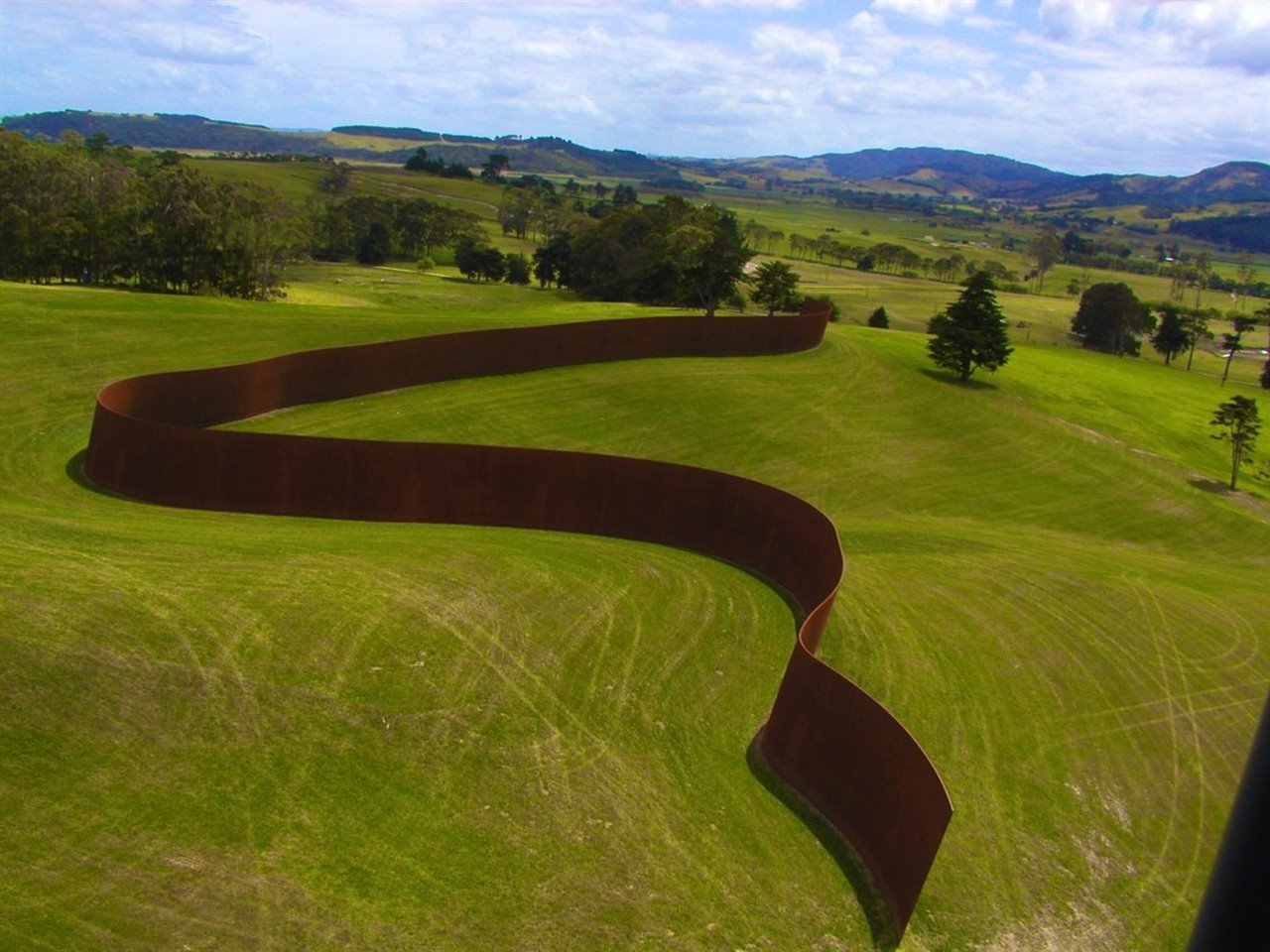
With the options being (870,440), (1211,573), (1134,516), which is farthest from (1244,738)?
(870,440)

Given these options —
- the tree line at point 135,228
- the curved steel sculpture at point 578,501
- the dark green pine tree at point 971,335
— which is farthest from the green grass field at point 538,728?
the tree line at point 135,228

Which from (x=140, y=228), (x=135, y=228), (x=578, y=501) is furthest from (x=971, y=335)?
(x=135, y=228)

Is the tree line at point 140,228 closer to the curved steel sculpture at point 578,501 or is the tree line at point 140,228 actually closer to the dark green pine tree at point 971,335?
the curved steel sculpture at point 578,501

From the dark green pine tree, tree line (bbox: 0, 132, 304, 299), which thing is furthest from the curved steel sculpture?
tree line (bbox: 0, 132, 304, 299)

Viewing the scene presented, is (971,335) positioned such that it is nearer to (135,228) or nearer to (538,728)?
(538,728)

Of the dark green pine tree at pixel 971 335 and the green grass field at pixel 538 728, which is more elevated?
the dark green pine tree at pixel 971 335

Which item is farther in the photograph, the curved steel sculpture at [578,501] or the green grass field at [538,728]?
the curved steel sculpture at [578,501]
